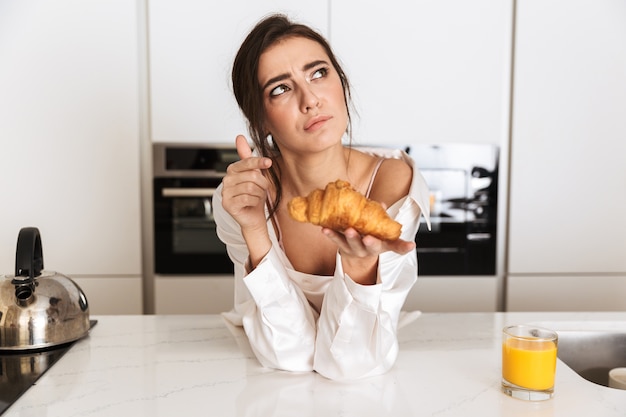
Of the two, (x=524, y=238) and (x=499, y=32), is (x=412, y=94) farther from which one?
(x=524, y=238)

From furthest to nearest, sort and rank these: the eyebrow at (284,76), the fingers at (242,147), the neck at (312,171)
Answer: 1. the neck at (312,171)
2. the eyebrow at (284,76)
3. the fingers at (242,147)

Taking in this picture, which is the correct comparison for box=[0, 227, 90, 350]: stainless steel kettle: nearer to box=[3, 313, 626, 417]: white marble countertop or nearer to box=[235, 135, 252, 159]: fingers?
box=[3, 313, 626, 417]: white marble countertop

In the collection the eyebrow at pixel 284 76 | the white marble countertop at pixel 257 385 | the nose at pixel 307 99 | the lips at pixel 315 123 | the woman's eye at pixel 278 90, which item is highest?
the eyebrow at pixel 284 76

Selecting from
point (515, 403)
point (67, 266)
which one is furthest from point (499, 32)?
point (67, 266)

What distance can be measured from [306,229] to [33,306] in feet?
2.01

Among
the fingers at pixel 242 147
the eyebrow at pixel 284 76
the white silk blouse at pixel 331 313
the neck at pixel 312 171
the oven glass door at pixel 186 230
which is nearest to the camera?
the white silk blouse at pixel 331 313

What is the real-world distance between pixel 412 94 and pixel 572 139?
2.17ft

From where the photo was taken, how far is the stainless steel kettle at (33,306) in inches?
46.3

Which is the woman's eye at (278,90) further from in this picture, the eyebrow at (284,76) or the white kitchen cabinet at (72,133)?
the white kitchen cabinet at (72,133)

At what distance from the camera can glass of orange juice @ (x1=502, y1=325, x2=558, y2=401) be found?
3.19 ft

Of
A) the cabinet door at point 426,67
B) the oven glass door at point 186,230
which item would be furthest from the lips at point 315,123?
the oven glass door at point 186,230

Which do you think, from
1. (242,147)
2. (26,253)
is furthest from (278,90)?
(26,253)

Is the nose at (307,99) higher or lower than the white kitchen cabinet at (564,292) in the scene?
higher

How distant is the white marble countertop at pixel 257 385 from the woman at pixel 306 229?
0.22 ft
